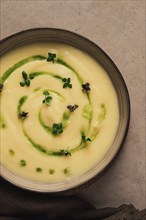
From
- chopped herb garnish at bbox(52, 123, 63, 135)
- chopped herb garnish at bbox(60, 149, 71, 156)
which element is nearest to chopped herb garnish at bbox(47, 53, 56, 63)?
chopped herb garnish at bbox(52, 123, 63, 135)

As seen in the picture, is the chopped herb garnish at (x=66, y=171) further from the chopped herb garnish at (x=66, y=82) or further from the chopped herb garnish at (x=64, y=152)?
the chopped herb garnish at (x=66, y=82)

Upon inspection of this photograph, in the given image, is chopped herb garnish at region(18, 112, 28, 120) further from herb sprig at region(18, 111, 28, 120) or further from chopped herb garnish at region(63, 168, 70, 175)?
chopped herb garnish at region(63, 168, 70, 175)

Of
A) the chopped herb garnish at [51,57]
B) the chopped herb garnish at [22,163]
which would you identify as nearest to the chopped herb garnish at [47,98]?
the chopped herb garnish at [51,57]

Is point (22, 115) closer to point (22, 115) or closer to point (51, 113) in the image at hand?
point (22, 115)

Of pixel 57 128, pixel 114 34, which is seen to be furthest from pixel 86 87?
pixel 114 34

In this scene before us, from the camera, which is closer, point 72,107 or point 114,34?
point 72,107

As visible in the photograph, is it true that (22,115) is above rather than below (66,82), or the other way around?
below
